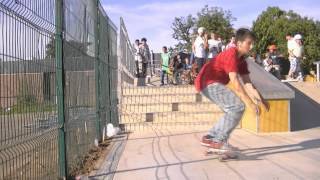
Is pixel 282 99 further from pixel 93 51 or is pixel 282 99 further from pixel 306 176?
pixel 306 176

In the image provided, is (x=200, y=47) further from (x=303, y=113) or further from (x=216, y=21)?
(x=216, y=21)

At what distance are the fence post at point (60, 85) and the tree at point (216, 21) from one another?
4445 cm

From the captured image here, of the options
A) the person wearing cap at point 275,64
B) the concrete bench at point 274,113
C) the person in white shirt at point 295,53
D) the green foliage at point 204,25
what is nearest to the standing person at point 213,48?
the person wearing cap at point 275,64

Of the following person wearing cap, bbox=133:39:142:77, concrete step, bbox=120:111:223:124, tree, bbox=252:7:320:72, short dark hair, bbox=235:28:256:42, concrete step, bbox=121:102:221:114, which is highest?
tree, bbox=252:7:320:72

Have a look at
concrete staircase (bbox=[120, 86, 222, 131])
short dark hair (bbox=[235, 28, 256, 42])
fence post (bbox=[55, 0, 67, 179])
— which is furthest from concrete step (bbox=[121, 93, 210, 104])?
fence post (bbox=[55, 0, 67, 179])

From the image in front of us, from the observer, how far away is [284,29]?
234 ft

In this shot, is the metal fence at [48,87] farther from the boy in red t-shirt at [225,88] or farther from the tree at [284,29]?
the tree at [284,29]

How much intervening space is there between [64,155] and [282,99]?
6.89 m

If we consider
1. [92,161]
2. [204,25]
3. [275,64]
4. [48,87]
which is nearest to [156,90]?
[92,161]

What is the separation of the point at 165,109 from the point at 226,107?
6.65 m

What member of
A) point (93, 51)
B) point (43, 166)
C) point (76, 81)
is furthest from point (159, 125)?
point (43, 166)

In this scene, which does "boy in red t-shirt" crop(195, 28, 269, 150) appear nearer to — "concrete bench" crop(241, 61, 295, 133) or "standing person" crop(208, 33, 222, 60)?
"concrete bench" crop(241, 61, 295, 133)

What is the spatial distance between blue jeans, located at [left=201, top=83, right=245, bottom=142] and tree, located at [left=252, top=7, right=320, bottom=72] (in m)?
53.8

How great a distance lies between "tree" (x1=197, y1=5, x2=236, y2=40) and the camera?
171 feet
